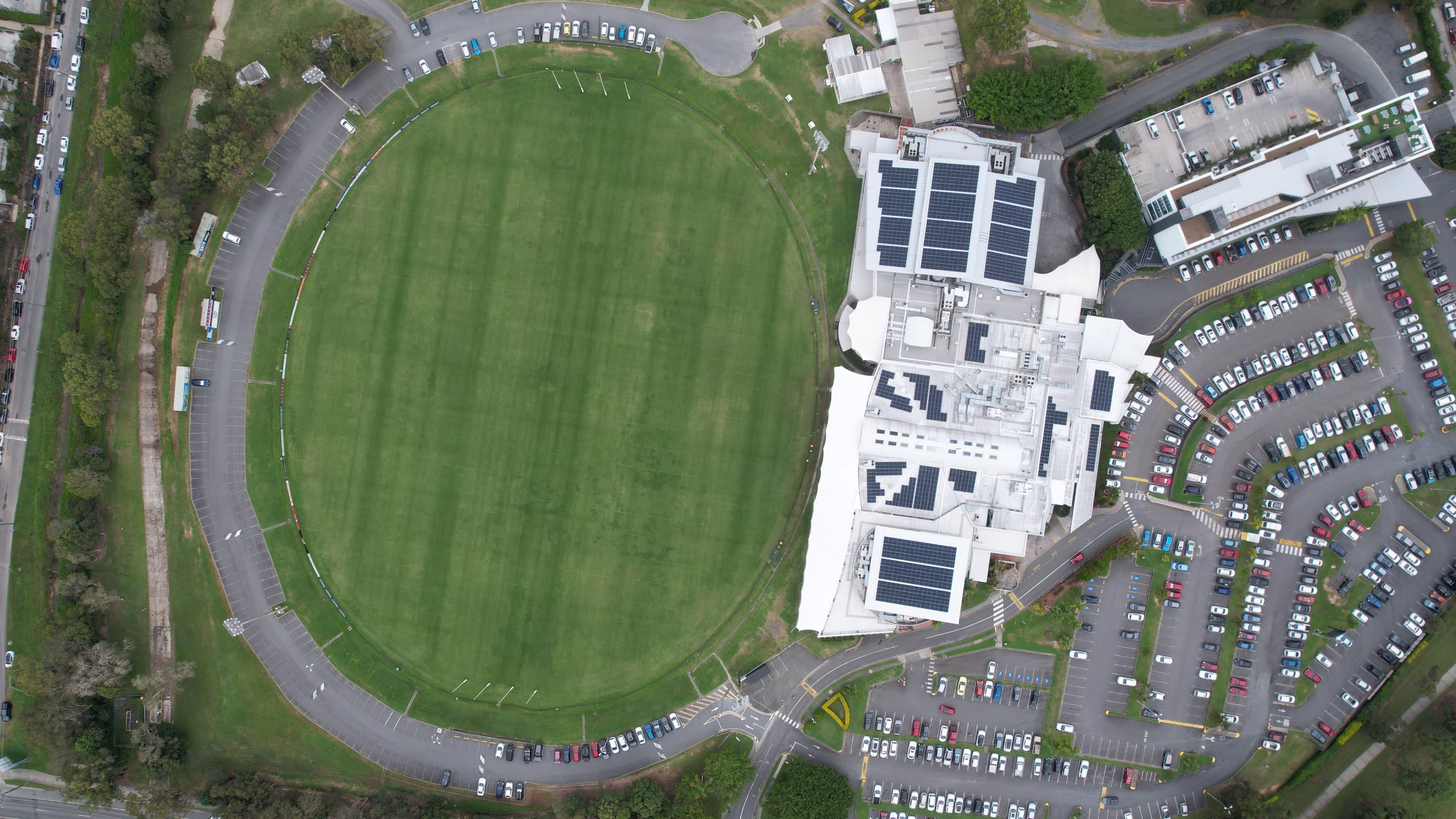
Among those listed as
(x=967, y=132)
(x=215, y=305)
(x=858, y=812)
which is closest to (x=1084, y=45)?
(x=967, y=132)

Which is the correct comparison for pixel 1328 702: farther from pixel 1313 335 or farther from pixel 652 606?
pixel 652 606

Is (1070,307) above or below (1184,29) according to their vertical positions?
below

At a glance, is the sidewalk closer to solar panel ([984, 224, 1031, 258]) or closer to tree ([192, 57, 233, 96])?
solar panel ([984, 224, 1031, 258])

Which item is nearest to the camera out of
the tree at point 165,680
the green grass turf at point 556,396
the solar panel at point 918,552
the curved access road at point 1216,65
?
the solar panel at point 918,552

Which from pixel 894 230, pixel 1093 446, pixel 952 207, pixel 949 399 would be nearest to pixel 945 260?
pixel 952 207

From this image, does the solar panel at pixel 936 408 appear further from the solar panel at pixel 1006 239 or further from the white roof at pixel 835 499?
the solar panel at pixel 1006 239

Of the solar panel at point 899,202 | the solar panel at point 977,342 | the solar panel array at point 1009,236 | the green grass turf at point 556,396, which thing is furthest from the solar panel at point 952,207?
the green grass turf at point 556,396

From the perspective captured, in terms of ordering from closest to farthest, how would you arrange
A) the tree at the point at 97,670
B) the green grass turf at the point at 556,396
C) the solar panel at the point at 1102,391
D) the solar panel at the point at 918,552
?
the solar panel at the point at 918,552 < the solar panel at the point at 1102,391 < the tree at the point at 97,670 < the green grass turf at the point at 556,396
